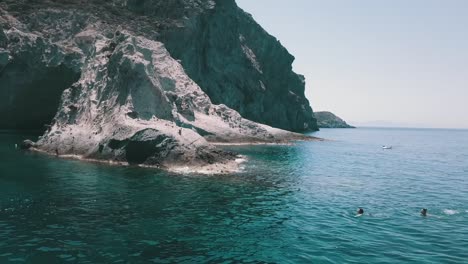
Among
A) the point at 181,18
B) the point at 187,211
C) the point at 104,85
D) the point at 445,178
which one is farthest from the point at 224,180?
the point at 181,18

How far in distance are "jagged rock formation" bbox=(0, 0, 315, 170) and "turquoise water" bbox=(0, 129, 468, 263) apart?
6.69 meters

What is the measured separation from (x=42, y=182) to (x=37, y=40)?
203 ft

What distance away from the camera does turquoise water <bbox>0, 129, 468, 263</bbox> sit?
2109 centimetres

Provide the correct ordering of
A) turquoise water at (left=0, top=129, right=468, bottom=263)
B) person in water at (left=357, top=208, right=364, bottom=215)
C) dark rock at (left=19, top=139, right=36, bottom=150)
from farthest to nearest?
dark rock at (left=19, top=139, right=36, bottom=150) → person in water at (left=357, top=208, right=364, bottom=215) → turquoise water at (left=0, top=129, right=468, bottom=263)

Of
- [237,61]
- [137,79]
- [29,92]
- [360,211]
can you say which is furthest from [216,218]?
[237,61]

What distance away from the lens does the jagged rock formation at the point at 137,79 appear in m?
54.3

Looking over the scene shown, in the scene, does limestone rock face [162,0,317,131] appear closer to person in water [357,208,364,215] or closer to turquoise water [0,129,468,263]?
turquoise water [0,129,468,263]

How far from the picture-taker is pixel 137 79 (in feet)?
192

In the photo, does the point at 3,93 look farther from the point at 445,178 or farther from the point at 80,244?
the point at 445,178

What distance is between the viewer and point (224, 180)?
4338 cm

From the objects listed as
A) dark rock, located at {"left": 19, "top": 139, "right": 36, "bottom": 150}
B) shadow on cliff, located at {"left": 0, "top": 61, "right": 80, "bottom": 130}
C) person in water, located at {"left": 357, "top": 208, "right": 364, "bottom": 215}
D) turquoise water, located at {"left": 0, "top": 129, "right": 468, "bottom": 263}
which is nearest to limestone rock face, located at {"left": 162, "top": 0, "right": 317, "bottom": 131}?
shadow on cliff, located at {"left": 0, "top": 61, "right": 80, "bottom": 130}

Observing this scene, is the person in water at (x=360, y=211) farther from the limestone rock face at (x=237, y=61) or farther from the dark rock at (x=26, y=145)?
the limestone rock face at (x=237, y=61)

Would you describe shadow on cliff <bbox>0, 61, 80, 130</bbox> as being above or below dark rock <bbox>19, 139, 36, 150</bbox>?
above

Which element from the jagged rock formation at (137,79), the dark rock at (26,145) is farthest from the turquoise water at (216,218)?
the dark rock at (26,145)
